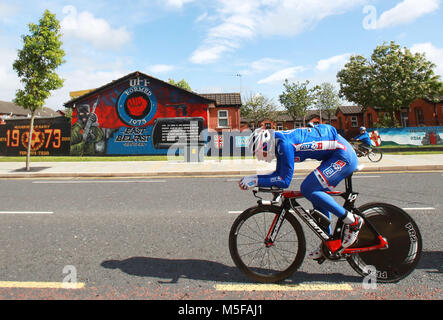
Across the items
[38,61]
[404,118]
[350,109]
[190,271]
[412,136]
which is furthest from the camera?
[350,109]

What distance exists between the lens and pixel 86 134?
22.5 meters

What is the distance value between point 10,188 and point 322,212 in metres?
9.44

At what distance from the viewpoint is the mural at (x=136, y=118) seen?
21844 mm

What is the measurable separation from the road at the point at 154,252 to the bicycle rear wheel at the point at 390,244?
12cm

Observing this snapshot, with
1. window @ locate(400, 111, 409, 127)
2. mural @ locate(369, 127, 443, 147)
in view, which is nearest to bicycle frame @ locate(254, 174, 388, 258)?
mural @ locate(369, 127, 443, 147)

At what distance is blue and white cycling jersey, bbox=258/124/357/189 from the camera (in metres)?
2.73

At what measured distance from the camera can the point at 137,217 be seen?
17.2 ft

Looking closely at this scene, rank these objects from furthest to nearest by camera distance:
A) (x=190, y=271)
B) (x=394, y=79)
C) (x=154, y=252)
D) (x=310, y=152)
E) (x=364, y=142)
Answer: (x=394, y=79)
(x=364, y=142)
(x=154, y=252)
(x=190, y=271)
(x=310, y=152)

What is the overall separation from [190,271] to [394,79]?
41.4 metres

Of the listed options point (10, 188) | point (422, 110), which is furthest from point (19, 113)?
point (422, 110)

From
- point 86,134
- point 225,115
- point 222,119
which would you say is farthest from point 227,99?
point 86,134

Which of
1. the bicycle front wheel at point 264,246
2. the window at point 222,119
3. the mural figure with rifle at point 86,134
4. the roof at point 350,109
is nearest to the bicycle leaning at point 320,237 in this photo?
the bicycle front wheel at point 264,246

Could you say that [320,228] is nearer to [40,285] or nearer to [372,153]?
[40,285]
